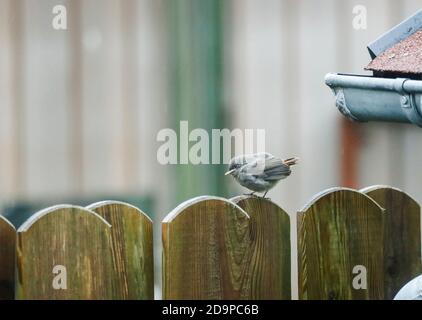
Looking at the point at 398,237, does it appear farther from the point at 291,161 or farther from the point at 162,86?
the point at 162,86

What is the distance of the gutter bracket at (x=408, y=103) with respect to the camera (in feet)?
8.95

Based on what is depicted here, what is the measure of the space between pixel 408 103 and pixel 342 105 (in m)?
0.15

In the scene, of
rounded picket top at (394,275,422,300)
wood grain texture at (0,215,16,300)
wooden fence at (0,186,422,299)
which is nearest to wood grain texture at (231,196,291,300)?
wooden fence at (0,186,422,299)

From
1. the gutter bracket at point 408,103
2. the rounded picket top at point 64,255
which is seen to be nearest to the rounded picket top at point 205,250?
the rounded picket top at point 64,255

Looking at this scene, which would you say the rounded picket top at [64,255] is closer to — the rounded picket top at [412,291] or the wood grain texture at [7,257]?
the wood grain texture at [7,257]

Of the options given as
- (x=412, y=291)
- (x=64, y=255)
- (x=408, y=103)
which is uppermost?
(x=408, y=103)

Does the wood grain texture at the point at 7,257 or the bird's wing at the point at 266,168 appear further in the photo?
the bird's wing at the point at 266,168

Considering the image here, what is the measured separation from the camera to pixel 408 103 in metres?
2.73

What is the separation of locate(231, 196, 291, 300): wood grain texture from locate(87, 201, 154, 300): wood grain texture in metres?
0.20

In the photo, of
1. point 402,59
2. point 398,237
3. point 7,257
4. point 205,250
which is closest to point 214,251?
point 205,250

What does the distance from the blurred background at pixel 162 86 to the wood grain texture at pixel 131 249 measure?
0.80 ft

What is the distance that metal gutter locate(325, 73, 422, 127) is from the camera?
8.95ft

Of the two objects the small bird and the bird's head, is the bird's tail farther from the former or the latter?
the bird's head

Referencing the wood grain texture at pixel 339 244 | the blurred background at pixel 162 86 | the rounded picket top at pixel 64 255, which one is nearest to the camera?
the rounded picket top at pixel 64 255
